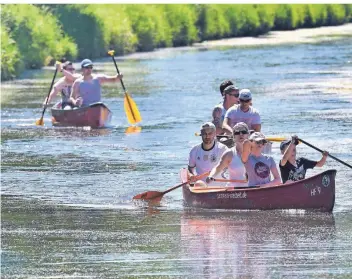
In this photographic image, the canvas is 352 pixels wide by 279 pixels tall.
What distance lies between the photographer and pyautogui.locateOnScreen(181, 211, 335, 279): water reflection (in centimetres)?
1110

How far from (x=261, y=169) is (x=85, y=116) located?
11413 mm

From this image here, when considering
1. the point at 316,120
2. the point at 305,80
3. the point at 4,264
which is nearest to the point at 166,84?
the point at 305,80

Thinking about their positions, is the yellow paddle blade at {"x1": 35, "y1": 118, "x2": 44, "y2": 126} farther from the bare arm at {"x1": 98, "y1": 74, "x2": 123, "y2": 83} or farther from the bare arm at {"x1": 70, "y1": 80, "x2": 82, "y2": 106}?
the bare arm at {"x1": 98, "y1": 74, "x2": 123, "y2": 83}

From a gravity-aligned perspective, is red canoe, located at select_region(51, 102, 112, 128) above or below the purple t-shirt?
below

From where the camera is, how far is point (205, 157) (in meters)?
15.1

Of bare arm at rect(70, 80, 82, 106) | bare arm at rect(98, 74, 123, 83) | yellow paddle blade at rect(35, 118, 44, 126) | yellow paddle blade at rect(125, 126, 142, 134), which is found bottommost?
yellow paddle blade at rect(125, 126, 142, 134)

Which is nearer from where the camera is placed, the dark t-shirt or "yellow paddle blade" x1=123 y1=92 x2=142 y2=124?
the dark t-shirt

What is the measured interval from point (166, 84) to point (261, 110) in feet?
26.5

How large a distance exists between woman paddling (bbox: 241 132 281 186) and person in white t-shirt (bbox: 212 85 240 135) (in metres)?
2.80

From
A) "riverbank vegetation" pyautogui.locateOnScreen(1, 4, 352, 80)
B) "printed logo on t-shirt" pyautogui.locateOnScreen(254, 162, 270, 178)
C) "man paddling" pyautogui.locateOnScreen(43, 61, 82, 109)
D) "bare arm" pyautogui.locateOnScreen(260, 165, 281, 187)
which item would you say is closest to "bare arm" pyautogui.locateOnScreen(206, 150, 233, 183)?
"printed logo on t-shirt" pyautogui.locateOnScreen(254, 162, 270, 178)

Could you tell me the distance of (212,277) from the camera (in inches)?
416

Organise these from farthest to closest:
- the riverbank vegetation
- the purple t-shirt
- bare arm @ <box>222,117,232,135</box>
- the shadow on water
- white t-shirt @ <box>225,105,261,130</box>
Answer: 1. the riverbank vegetation
2. white t-shirt @ <box>225,105,261,130</box>
3. bare arm @ <box>222,117,232,135</box>
4. the purple t-shirt
5. the shadow on water

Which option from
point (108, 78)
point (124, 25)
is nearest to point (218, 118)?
point (108, 78)

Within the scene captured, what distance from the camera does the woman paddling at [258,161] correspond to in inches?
554
